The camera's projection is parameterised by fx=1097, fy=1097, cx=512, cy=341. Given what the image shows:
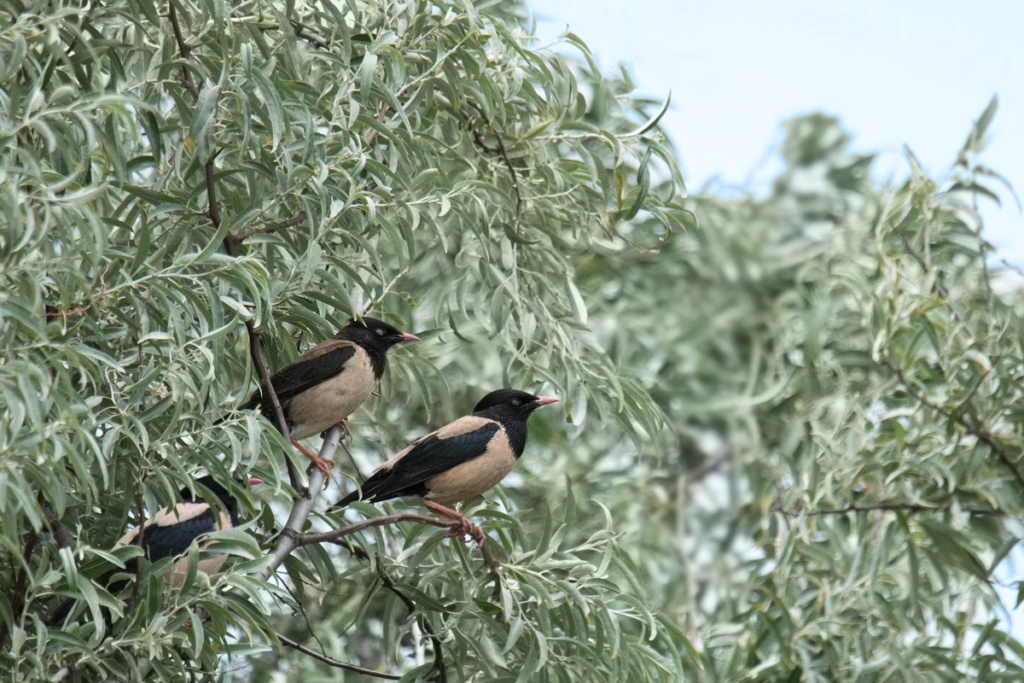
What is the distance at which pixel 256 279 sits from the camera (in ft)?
10.5

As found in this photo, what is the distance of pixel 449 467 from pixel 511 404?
46 cm

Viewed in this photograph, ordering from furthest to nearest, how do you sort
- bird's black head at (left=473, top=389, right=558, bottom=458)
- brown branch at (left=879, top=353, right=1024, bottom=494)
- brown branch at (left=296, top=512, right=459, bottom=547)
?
brown branch at (left=879, top=353, right=1024, bottom=494)
bird's black head at (left=473, top=389, right=558, bottom=458)
brown branch at (left=296, top=512, right=459, bottom=547)

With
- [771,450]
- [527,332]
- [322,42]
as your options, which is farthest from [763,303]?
[322,42]

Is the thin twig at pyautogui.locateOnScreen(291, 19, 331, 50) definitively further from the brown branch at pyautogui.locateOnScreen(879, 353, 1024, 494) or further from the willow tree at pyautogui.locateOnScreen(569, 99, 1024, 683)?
the brown branch at pyautogui.locateOnScreen(879, 353, 1024, 494)

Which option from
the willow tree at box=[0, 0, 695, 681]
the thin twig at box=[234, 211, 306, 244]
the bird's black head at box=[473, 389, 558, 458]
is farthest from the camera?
the bird's black head at box=[473, 389, 558, 458]

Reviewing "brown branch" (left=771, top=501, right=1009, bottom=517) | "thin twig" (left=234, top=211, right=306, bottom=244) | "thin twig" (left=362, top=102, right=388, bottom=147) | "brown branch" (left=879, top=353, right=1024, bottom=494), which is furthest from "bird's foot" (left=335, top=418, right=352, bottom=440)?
"brown branch" (left=879, top=353, right=1024, bottom=494)

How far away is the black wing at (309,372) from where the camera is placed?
439cm

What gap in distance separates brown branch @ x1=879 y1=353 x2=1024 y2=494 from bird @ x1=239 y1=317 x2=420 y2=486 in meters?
2.33

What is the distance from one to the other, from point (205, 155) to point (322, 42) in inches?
45.6

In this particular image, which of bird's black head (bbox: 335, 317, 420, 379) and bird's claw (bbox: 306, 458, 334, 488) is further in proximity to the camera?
bird's black head (bbox: 335, 317, 420, 379)

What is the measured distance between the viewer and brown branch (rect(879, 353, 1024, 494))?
493 cm

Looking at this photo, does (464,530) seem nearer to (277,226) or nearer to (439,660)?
(439,660)

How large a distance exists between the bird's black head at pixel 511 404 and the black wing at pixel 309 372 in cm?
61

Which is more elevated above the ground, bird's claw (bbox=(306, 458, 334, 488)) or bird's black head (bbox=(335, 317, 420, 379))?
bird's black head (bbox=(335, 317, 420, 379))
